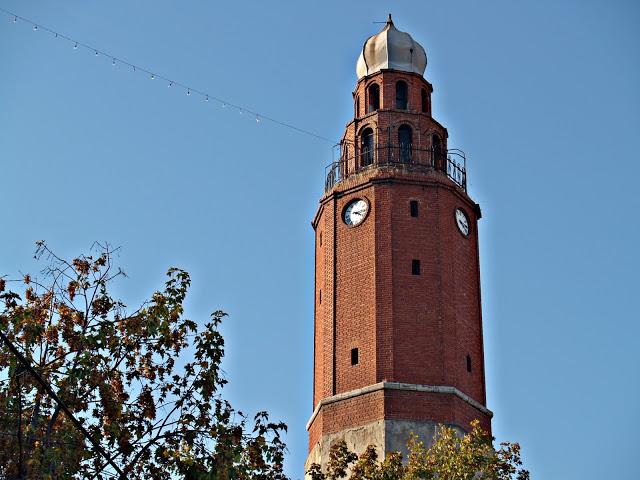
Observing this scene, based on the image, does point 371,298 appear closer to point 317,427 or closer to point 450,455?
point 317,427

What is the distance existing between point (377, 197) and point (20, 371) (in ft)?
87.2

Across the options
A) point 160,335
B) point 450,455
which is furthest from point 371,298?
point 160,335

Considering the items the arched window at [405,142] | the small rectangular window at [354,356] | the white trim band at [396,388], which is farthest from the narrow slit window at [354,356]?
the arched window at [405,142]

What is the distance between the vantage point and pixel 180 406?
950 inches

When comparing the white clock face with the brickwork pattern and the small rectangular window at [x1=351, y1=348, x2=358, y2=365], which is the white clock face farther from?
the small rectangular window at [x1=351, y1=348, x2=358, y2=365]

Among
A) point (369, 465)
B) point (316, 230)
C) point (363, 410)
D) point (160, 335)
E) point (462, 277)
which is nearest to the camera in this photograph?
point (160, 335)

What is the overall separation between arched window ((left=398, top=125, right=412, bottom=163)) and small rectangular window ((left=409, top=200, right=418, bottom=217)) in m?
2.27

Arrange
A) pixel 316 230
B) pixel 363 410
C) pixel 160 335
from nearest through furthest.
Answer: pixel 160 335
pixel 363 410
pixel 316 230

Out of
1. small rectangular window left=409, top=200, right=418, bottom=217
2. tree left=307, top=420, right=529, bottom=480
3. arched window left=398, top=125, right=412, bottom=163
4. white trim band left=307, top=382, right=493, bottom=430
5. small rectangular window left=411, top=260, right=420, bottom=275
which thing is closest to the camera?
tree left=307, top=420, right=529, bottom=480

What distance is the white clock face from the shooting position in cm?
4922

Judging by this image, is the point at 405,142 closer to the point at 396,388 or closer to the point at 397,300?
the point at 397,300

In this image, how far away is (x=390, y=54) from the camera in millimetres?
53188

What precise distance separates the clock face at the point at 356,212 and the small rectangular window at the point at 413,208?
1612 mm

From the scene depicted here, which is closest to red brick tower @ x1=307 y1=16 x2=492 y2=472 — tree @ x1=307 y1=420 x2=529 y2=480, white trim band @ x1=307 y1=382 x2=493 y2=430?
white trim band @ x1=307 y1=382 x2=493 y2=430
